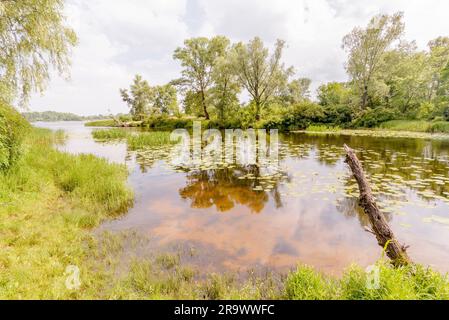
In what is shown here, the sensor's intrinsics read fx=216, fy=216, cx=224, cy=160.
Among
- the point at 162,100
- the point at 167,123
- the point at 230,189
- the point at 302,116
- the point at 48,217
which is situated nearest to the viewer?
the point at 48,217

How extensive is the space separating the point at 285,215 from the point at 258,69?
26703 millimetres

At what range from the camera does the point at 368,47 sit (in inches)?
1033

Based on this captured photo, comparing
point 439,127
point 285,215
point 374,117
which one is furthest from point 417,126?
point 285,215

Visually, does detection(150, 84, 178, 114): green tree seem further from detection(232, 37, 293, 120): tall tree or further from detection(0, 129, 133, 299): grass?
detection(0, 129, 133, 299): grass

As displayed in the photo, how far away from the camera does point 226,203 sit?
19.2 ft

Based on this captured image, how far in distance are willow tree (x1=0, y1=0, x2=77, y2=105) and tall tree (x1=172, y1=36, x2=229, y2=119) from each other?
88.1 ft

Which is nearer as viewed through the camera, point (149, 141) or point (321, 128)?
point (149, 141)

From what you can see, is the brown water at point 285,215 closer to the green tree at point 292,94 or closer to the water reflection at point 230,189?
the water reflection at point 230,189

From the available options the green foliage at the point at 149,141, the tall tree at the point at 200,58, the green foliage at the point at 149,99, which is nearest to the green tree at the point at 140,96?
the green foliage at the point at 149,99

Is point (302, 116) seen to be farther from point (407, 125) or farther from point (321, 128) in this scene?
point (407, 125)

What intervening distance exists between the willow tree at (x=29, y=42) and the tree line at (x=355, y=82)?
23.0m

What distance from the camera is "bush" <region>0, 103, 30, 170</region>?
5.25m

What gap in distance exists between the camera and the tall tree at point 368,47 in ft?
83.0
